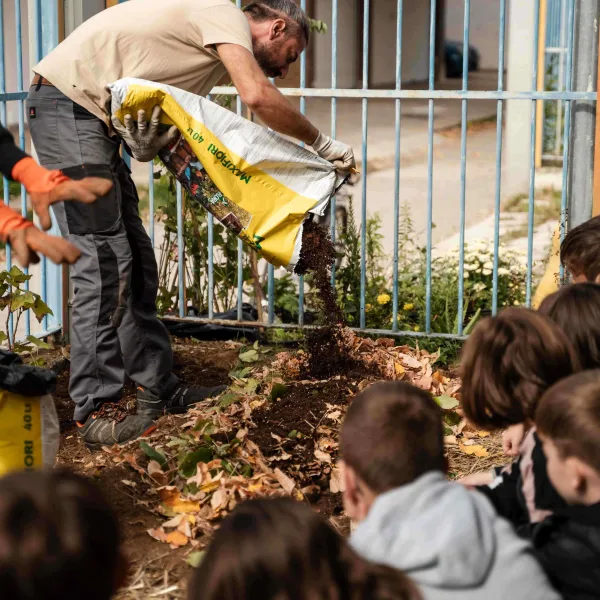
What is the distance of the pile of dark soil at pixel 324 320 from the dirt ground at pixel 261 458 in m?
0.14

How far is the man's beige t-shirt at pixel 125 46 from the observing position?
4.07 m

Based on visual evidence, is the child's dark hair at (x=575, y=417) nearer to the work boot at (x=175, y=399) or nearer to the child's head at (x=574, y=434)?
the child's head at (x=574, y=434)

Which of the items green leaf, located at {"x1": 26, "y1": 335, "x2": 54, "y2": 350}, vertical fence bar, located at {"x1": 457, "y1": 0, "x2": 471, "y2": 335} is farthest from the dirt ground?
vertical fence bar, located at {"x1": 457, "y1": 0, "x2": 471, "y2": 335}

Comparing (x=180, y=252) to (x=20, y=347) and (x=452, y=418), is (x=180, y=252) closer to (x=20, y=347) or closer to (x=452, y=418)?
(x=20, y=347)

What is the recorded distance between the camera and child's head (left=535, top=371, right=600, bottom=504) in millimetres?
2109

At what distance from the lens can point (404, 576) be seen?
1.67 m

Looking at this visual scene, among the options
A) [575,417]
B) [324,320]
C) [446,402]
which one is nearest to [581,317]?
[575,417]

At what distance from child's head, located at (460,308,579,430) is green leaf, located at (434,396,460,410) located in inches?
64.8

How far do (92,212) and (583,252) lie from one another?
6.19ft

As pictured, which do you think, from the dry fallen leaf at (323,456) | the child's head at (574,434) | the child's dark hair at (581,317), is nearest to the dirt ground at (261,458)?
the dry fallen leaf at (323,456)

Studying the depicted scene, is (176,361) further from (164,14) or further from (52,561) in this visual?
(52,561)

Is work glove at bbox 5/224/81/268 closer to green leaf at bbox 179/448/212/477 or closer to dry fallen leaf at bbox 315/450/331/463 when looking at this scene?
green leaf at bbox 179/448/212/477

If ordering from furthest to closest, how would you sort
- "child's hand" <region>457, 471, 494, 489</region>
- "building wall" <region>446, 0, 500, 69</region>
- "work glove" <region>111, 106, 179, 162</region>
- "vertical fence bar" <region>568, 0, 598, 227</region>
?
"building wall" <region>446, 0, 500, 69</region> < "vertical fence bar" <region>568, 0, 598, 227</region> < "work glove" <region>111, 106, 179, 162</region> < "child's hand" <region>457, 471, 494, 489</region>

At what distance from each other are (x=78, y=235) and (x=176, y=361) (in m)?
1.27
